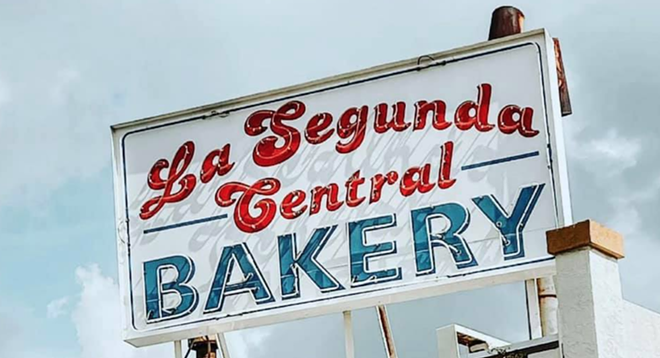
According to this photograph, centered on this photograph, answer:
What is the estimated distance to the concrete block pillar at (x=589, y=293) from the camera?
11198mm

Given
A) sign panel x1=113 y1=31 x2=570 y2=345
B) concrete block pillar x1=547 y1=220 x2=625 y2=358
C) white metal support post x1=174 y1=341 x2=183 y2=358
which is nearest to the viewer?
concrete block pillar x1=547 y1=220 x2=625 y2=358

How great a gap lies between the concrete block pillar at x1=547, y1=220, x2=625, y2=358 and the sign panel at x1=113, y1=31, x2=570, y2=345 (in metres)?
1.75

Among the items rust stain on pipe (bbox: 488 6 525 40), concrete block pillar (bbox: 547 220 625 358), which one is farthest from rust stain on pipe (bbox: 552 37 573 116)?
concrete block pillar (bbox: 547 220 625 358)

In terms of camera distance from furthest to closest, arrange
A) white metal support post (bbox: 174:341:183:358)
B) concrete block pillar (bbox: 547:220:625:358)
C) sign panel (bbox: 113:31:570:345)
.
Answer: white metal support post (bbox: 174:341:183:358) < sign panel (bbox: 113:31:570:345) < concrete block pillar (bbox: 547:220:625:358)

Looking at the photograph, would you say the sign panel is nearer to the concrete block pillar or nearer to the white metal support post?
the white metal support post

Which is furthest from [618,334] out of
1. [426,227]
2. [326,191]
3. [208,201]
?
[208,201]

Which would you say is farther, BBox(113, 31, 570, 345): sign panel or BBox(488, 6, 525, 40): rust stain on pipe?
BBox(488, 6, 525, 40): rust stain on pipe

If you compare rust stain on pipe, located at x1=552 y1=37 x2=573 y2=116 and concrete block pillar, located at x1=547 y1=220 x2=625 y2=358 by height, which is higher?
rust stain on pipe, located at x1=552 y1=37 x2=573 y2=116

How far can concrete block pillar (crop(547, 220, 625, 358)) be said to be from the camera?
441 inches

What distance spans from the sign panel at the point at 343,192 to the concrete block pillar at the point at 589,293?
175 cm

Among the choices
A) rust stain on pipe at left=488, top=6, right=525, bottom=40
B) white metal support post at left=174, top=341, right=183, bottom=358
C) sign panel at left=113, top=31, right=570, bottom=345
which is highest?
rust stain on pipe at left=488, top=6, right=525, bottom=40

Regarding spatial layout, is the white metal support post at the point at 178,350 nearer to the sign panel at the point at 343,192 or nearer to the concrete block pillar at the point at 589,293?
the sign panel at the point at 343,192

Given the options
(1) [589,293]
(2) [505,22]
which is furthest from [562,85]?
(1) [589,293]

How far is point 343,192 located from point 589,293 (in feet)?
12.2
